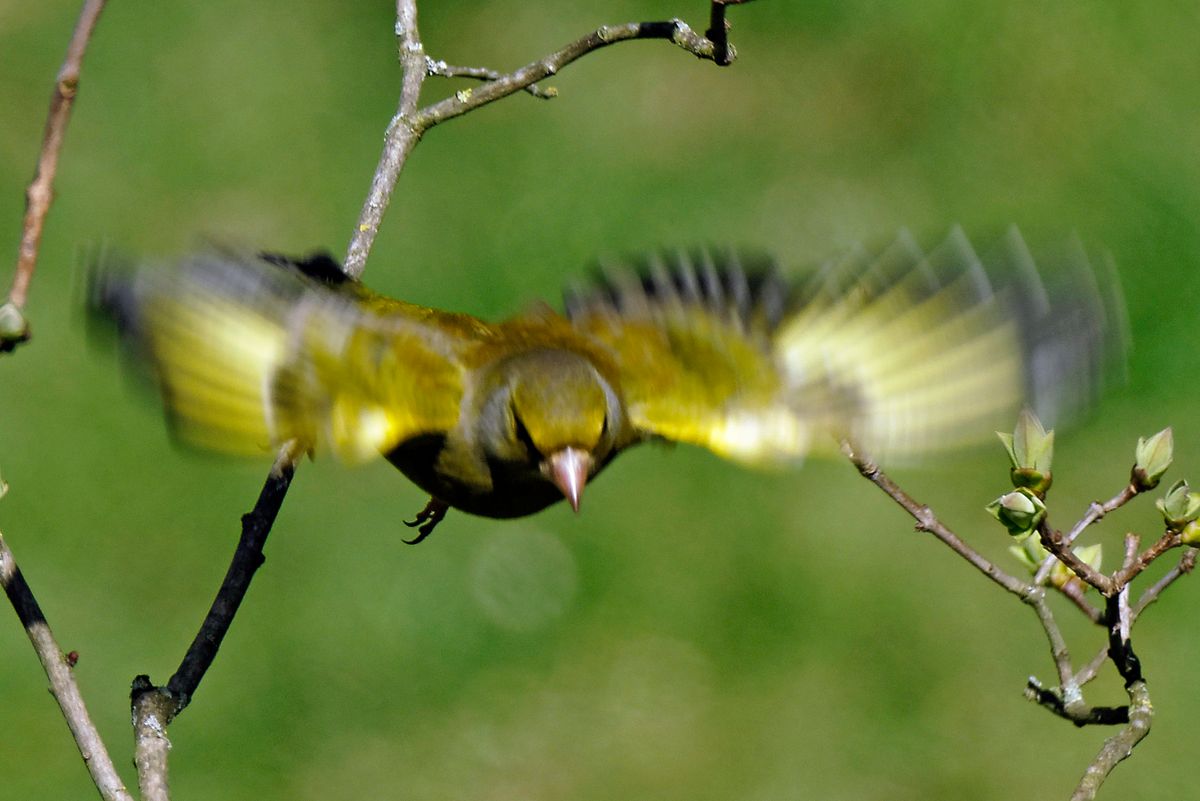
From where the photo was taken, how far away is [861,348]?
3822mm

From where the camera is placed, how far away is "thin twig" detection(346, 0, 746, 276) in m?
3.21

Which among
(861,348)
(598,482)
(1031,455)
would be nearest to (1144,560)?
(1031,455)

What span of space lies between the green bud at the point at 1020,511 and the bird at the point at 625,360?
0.95 meters

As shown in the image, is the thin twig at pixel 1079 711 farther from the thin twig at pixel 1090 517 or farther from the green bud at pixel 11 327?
the green bud at pixel 11 327

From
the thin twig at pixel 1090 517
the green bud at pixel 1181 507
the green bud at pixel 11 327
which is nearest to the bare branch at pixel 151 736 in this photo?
the green bud at pixel 11 327

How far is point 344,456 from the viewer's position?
10.8 feet

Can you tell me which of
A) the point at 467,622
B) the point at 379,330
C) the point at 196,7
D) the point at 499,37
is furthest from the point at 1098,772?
the point at 196,7

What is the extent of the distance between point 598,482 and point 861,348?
299 cm

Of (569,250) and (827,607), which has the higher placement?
(569,250)

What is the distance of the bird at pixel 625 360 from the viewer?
3.37m

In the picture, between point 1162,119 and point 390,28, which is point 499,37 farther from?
point 1162,119

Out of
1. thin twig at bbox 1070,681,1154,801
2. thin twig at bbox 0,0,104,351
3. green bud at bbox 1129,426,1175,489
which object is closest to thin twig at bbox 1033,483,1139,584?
green bud at bbox 1129,426,1175,489

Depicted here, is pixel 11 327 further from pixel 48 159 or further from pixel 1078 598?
pixel 1078 598

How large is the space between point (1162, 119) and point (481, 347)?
4832 millimetres
